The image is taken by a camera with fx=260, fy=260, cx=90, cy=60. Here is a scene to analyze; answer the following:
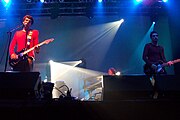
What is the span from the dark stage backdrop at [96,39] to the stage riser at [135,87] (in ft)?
21.4

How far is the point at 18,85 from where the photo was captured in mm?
2703

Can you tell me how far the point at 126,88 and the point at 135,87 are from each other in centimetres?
11

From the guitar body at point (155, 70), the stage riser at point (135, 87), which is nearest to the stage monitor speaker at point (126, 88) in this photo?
the stage riser at point (135, 87)

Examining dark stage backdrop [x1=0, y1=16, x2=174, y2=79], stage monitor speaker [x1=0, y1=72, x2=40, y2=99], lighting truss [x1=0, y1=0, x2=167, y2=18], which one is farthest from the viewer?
dark stage backdrop [x1=0, y1=16, x2=174, y2=79]

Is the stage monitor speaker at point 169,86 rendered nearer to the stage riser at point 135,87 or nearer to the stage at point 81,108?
the stage riser at point 135,87

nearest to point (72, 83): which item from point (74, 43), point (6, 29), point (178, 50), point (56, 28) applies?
point (74, 43)

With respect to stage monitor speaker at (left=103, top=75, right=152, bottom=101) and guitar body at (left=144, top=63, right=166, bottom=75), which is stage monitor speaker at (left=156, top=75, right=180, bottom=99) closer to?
stage monitor speaker at (left=103, top=75, right=152, bottom=101)

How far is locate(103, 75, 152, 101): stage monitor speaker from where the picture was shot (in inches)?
115

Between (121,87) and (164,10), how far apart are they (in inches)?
255

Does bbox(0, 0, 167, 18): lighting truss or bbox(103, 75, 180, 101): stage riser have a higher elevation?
bbox(0, 0, 167, 18): lighting truss

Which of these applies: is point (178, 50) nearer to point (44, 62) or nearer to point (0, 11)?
point (44, 62)

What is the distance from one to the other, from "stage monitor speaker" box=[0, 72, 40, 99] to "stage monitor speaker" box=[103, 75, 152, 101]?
808 millimetres

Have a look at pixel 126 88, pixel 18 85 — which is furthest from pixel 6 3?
pixel 126 88

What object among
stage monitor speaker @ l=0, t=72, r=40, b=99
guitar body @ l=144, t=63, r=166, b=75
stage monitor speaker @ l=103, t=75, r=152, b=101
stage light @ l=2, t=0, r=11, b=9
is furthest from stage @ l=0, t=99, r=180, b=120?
stage light @ l=2, t=0, r=11, b=9
